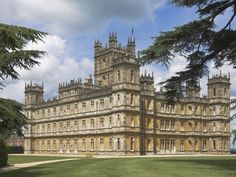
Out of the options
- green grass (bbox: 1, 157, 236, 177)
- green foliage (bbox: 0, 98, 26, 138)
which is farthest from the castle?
green foliage (bbox: 0, 98, 26, 138)

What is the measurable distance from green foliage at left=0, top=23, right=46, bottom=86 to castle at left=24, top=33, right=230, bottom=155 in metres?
39.4

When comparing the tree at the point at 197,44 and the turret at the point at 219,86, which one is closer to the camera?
the tree at the point at 197,44

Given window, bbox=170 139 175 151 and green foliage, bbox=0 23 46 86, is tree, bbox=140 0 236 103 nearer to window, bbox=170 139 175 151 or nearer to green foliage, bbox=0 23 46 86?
A: green foliage, bbox=0 23 46 86

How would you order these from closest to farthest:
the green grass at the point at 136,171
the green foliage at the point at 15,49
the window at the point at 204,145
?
1. the green foliage at the point at 15,49
2. the green grass at the point at 136,171
3. the window at the point at 204,145

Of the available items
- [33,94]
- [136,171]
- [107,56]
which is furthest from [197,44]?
[33,94]

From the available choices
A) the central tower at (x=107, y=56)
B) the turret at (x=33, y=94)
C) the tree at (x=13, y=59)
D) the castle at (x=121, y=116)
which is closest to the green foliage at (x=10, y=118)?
the tree at (x=13, y=59)

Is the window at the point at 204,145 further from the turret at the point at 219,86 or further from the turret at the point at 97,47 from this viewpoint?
the turret at the point at 97,47

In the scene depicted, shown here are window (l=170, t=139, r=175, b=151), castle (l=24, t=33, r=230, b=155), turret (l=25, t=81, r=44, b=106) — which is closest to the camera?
castle (l=24, t=33, r=230, b=155)

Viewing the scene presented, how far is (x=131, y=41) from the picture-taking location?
236 feet

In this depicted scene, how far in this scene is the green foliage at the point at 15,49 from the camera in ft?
47.5

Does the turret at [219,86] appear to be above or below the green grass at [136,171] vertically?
above

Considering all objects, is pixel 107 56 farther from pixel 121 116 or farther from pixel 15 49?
A: pixel 15 49

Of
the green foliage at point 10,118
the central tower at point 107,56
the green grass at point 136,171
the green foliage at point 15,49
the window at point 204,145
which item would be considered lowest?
the window at point 204,145

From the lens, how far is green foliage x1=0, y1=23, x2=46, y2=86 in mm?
14484
